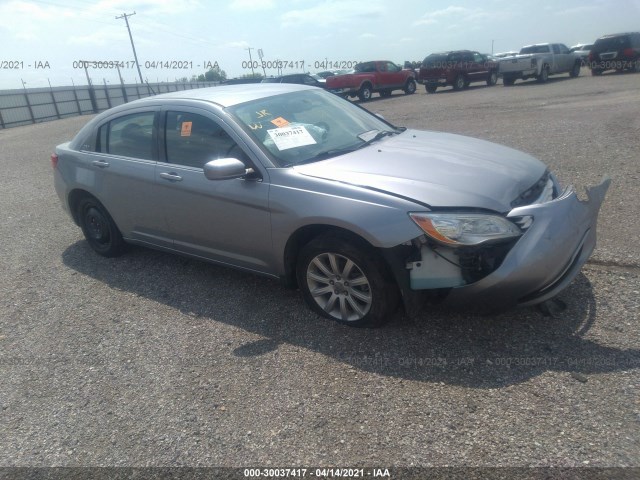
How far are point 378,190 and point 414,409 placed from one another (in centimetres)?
134

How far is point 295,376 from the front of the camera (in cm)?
335

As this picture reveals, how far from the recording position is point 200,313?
170 inches

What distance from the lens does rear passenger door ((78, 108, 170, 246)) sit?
15.7ft

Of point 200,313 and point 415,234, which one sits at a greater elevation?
point 415,234

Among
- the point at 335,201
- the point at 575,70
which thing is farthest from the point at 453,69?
the point at 335,201

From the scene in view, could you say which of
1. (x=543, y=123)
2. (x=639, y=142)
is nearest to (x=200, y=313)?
(x=639, y=142)

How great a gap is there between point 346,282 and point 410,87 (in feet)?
81.2

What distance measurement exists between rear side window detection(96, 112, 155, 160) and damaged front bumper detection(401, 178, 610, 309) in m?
2.74

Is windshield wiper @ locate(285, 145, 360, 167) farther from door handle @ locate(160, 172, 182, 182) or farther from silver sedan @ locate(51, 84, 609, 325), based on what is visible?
door handle @ locate(160, 172, 182, 182)

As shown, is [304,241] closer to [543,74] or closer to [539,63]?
[539,63]

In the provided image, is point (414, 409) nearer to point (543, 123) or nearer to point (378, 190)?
point (378, 190)

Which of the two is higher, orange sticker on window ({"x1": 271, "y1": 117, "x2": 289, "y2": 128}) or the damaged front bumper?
orange sticker on window ({"x1": 271, "y1": 117, "x2": 289, "y2": 128})

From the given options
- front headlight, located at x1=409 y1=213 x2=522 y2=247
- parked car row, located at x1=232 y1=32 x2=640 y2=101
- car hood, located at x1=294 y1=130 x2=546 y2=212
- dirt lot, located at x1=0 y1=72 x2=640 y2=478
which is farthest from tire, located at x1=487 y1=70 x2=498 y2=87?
front headlight, located at x1=409 y1=213 x2=522 y2=247

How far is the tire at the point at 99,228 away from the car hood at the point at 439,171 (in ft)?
8.15
